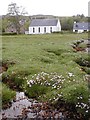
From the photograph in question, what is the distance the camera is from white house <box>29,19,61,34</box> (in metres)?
138

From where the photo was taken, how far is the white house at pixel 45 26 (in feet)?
454

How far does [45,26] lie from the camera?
139875 mm

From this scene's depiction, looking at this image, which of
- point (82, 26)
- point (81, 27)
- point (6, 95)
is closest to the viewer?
point (6, 95)

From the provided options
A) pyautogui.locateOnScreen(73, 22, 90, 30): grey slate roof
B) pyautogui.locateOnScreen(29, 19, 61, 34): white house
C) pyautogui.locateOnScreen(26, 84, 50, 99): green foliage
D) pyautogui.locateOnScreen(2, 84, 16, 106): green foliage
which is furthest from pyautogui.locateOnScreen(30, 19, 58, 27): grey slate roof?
pyautogui.locateOnScreen(2, 84, 16, 106): green foliage

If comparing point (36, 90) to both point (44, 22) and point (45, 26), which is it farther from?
point (44, 22)

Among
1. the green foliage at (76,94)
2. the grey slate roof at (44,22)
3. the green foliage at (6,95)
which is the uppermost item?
the grey slate roof at (44,22)

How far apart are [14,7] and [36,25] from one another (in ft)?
112

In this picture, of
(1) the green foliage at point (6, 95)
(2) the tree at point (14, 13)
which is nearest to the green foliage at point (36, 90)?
(1) the green foliage at point (6, 95)

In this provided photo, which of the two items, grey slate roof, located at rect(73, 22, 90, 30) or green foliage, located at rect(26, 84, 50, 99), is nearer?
green foliage, located at rect(26, 84, 50, 99)

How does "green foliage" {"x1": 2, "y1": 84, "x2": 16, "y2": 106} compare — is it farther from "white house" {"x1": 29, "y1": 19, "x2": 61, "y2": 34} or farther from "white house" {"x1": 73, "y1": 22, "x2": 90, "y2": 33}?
"white house" {"x1": 73, "y1": 22, "x2": 90, "y2": 33}

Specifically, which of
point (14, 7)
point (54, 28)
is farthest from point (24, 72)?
point (54, 28)

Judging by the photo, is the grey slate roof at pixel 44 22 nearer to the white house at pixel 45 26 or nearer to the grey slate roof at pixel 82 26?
the white house at pixel 45 26

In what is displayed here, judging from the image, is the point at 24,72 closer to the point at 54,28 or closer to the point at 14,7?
the point at 14,7

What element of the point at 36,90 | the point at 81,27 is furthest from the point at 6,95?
the point at 81,27
